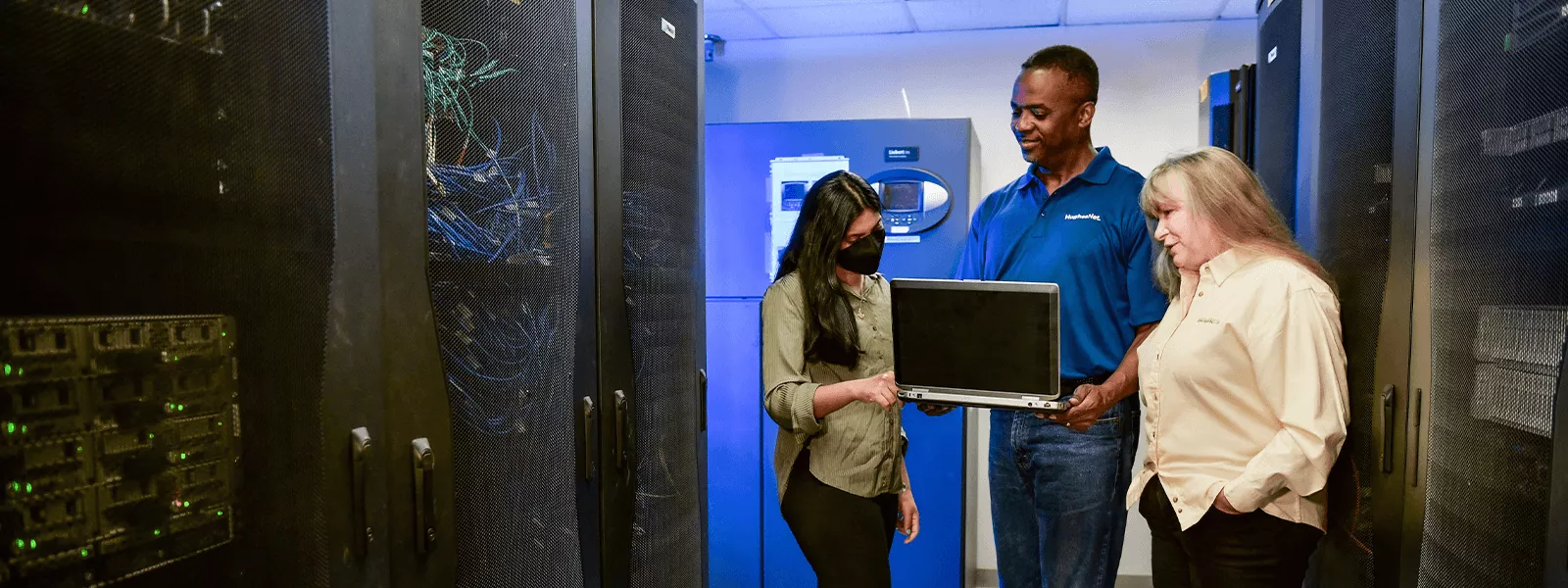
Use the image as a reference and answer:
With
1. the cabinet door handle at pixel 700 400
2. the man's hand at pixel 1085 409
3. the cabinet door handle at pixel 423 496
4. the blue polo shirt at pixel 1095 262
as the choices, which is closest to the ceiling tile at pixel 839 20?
the blue polo shirt at pixel 1095 262

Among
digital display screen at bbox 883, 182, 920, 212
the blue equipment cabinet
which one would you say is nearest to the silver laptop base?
the blue equipment cabinet

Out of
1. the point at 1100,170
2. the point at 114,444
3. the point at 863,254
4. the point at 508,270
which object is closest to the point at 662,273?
the point at 863,254

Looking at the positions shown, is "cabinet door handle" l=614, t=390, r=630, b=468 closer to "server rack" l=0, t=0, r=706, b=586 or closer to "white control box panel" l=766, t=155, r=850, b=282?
"server rack" l=0, t=0, r=706, b=586

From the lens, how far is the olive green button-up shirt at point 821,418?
1748 mm

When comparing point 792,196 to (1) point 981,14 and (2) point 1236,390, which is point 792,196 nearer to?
(1) point 981,14

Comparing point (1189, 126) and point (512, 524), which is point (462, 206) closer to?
point (512, 524)

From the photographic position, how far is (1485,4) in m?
1.18

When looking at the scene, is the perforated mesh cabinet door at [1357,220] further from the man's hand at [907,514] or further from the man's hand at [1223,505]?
the man's hand at [907,514]

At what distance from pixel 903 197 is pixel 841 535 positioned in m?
1.91

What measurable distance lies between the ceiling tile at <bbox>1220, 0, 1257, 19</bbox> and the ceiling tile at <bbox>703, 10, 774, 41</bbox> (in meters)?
1.99

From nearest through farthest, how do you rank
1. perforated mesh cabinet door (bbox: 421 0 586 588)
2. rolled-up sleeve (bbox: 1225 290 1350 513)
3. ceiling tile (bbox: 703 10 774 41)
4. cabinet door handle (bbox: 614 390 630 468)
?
perforated mesh cabinet door (bbox: 421 0 586 588) → rolled-up sleeve (bbox: 1225 290 1350 513) → cabinet door handle (bbox: 614 390 630 468) → ceiling tile (bbox: 703 10 774 41)

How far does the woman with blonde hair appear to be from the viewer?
4.53 feet

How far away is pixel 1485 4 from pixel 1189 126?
2796mm

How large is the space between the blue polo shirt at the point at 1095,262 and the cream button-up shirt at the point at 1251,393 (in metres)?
0.34
